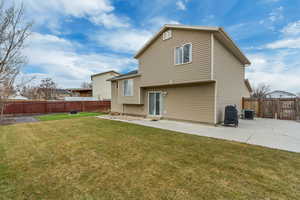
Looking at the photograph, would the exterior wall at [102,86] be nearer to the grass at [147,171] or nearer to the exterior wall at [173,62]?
the exterior wall at [173,62]

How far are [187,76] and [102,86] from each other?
19.1 meters

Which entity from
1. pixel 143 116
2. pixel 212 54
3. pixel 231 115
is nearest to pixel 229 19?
pixel 212 54

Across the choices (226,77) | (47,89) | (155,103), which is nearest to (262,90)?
(226,77)

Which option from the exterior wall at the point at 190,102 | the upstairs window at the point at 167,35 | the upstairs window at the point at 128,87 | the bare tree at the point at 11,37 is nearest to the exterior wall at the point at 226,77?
the exterior wall at the point at 190,102

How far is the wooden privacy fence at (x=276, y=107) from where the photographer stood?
33.3 feet

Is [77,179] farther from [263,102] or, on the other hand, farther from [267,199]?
[263,102]

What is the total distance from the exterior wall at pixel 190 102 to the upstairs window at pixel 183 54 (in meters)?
1.70

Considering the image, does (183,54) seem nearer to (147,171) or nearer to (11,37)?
(147,171)

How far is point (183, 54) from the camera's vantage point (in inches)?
336

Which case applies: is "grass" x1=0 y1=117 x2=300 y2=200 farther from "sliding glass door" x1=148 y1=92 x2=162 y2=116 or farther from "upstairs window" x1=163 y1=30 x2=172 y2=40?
"upstairs window" x1=163 y1=30 x2=172 y2=40

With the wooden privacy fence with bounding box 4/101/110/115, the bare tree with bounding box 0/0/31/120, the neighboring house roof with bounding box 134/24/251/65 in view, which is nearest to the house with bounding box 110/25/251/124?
the neighboring house roof with bounding box 134/24/251/65

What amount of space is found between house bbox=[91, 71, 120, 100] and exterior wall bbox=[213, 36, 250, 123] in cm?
1868

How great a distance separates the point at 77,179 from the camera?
105 inches

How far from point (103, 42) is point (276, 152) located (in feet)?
51.4
